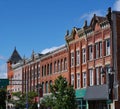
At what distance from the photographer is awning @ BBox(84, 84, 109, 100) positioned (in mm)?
50594

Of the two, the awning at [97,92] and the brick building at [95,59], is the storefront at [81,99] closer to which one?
the brick building at [95,59]

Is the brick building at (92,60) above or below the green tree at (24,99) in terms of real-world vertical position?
above

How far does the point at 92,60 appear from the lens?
2176 inches

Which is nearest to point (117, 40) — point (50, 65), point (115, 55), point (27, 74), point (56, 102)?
point (115, 55)

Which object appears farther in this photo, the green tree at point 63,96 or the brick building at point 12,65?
the brick building at point 12,65

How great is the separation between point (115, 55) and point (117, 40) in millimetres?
1894

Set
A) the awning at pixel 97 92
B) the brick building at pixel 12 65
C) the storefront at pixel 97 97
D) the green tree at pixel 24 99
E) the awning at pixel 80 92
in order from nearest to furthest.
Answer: the awning at pixel 97 92
the storefront at pixel 97 97
the awning at pixel 80 92
the green tree at pixel 24 99
the brick building at pixel 12 65

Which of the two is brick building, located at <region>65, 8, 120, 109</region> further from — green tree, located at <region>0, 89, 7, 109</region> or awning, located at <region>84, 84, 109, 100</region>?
green tree, located at <region>0, 89, 7, 109</region>

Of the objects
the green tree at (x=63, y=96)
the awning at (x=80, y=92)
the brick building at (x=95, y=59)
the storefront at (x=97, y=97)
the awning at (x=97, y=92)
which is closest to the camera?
the green tree at (x=63, y=96)

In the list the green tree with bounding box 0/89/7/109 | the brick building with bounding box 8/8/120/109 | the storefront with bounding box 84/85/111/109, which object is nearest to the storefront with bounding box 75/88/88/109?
the brick building with bounding box 8/8/120/109

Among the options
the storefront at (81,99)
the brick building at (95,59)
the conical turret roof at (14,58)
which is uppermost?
the conical turret roof at (14,58)

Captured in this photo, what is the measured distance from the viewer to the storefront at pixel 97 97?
50.9 meters

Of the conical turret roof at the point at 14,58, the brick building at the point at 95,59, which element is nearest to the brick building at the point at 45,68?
the brick building at the point at 95,59

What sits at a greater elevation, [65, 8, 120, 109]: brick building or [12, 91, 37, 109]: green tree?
[65, 8, 120, 109]: brick building
